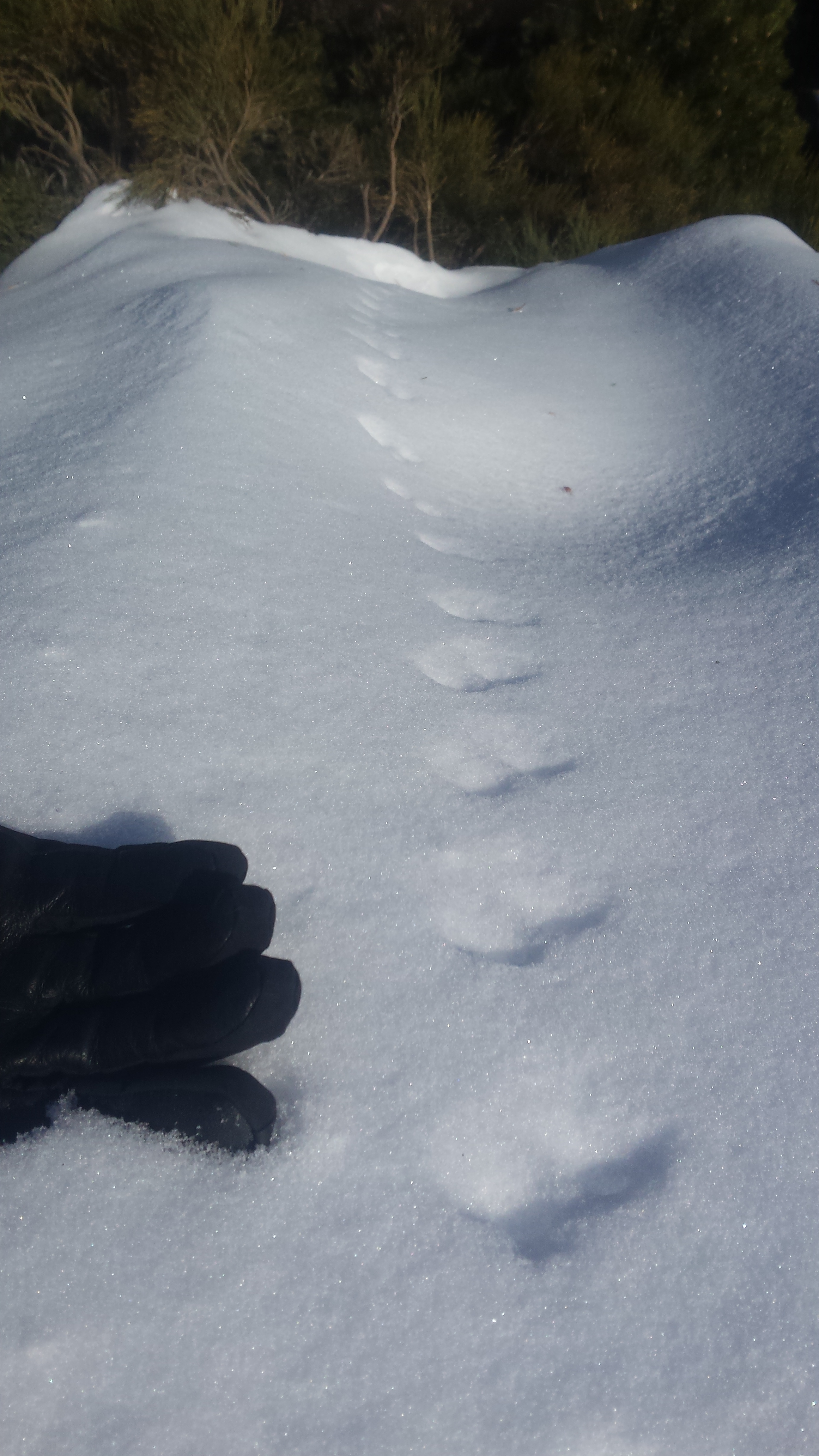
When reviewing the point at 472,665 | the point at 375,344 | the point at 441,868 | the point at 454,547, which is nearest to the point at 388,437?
the point at 454,547

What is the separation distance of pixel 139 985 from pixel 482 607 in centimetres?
81

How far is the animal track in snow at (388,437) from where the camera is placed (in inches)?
70.0

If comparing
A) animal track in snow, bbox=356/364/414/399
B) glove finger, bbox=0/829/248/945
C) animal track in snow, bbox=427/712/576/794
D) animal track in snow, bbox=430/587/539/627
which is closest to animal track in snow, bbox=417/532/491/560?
animal track in snow, bbox=430/587/539/627

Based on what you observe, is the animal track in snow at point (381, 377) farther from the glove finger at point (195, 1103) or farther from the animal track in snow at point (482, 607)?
the glove finger at point (195, 1103)

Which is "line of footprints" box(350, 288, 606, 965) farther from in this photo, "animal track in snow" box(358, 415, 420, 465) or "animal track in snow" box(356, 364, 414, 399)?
"animal track in snow" box(356, 364, 414, 399)

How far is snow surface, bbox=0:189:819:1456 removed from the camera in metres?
0.66

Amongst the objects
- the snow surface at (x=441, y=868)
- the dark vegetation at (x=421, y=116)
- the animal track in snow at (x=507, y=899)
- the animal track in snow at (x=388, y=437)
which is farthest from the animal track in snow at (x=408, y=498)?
the dark vegetation at (x=421, y=116)

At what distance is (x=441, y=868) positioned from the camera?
99 centimetres

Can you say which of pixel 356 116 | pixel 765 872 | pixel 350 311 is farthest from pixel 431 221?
pixel 765 872

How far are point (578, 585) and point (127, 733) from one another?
2.68 ft

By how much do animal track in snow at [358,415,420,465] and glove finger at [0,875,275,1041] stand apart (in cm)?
119

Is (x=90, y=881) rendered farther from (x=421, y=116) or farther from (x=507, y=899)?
(x=421, y=116)

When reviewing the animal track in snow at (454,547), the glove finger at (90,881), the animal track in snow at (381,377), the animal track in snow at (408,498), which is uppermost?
the animal track in snow at (381,377)

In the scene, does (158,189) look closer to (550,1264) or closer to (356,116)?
(356,116)
